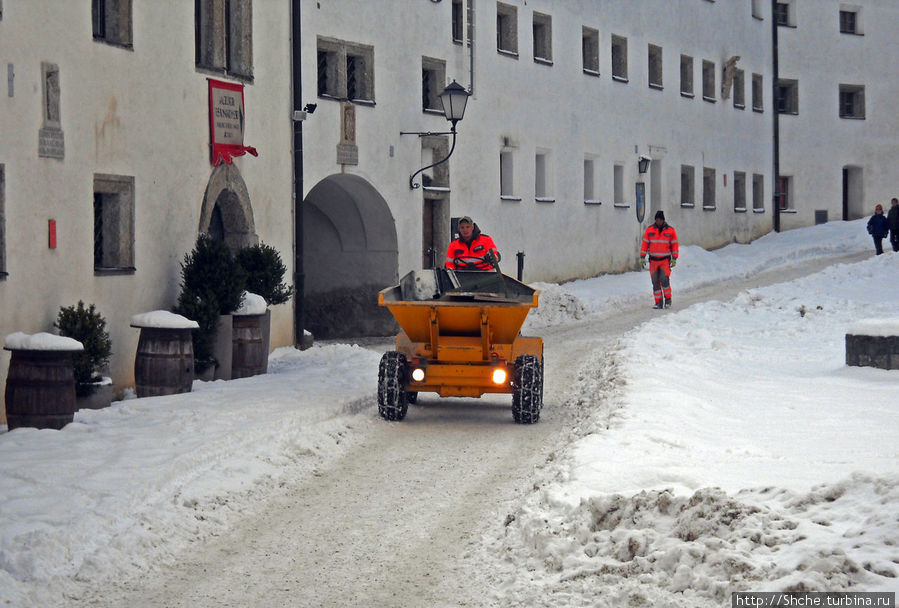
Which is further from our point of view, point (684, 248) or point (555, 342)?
point (684, 248)

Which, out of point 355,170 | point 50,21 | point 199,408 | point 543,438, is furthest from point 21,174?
point 355,170

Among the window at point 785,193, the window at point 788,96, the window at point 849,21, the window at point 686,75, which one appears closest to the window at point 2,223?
the window at point 686,75

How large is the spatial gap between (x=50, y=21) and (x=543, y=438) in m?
6.65

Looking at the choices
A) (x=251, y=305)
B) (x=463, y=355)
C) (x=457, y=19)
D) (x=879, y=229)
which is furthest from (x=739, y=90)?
(x=463, y=355)

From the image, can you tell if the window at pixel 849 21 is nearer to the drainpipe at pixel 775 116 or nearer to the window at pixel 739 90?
the drainpipe at pixel 775 116

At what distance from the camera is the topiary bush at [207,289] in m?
16.1

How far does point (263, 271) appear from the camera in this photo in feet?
59.2

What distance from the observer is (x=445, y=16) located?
2541 centimetres

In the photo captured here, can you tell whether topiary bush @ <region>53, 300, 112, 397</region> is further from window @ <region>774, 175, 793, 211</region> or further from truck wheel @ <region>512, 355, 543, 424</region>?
window @ <region>774, 175, 793, 211</region>

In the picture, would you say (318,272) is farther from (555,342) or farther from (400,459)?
(400,459)

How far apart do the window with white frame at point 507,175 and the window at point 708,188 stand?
42.7ft

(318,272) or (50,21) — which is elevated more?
(50,21)

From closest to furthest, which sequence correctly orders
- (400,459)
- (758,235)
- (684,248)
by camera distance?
1. (400,459)
2. (684,248)
3. (758,235)

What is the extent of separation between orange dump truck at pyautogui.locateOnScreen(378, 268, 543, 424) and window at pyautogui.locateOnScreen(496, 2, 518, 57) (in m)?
16.3
